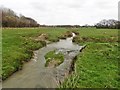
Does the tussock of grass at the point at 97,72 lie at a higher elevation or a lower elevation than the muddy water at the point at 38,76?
higher

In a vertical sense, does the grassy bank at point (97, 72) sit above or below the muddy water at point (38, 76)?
above

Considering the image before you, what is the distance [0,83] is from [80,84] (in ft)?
24.3

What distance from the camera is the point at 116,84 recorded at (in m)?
17.7

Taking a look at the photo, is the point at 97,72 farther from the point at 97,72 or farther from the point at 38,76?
the point at 38,76

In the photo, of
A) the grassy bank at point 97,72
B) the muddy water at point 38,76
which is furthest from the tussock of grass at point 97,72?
the muddy water at point 38,76

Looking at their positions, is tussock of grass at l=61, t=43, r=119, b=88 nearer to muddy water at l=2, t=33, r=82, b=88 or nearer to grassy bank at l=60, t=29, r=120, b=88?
grassy bank at l=60, t=29, r=120, b=88

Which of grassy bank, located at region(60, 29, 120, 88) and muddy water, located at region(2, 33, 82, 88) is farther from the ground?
grassy bank, located at region(60, 29, 120, 88)

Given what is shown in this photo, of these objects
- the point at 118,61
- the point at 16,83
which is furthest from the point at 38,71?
the point at 118,61

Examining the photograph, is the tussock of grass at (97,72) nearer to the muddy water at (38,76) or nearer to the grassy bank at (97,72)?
the grassy bank at (97,72)

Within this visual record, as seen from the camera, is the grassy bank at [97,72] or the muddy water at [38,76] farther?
the muddy water at [38,76]

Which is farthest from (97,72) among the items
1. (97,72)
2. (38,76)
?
(38,76)

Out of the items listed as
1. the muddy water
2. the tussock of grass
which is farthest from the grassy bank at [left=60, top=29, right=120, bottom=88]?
the muddy water

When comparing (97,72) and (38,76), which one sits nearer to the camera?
(97,72)

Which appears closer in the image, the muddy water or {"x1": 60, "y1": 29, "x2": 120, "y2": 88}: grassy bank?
{"x1": 60, "y1": 29, "x2": 120, "y2": 88}: grassy bank
